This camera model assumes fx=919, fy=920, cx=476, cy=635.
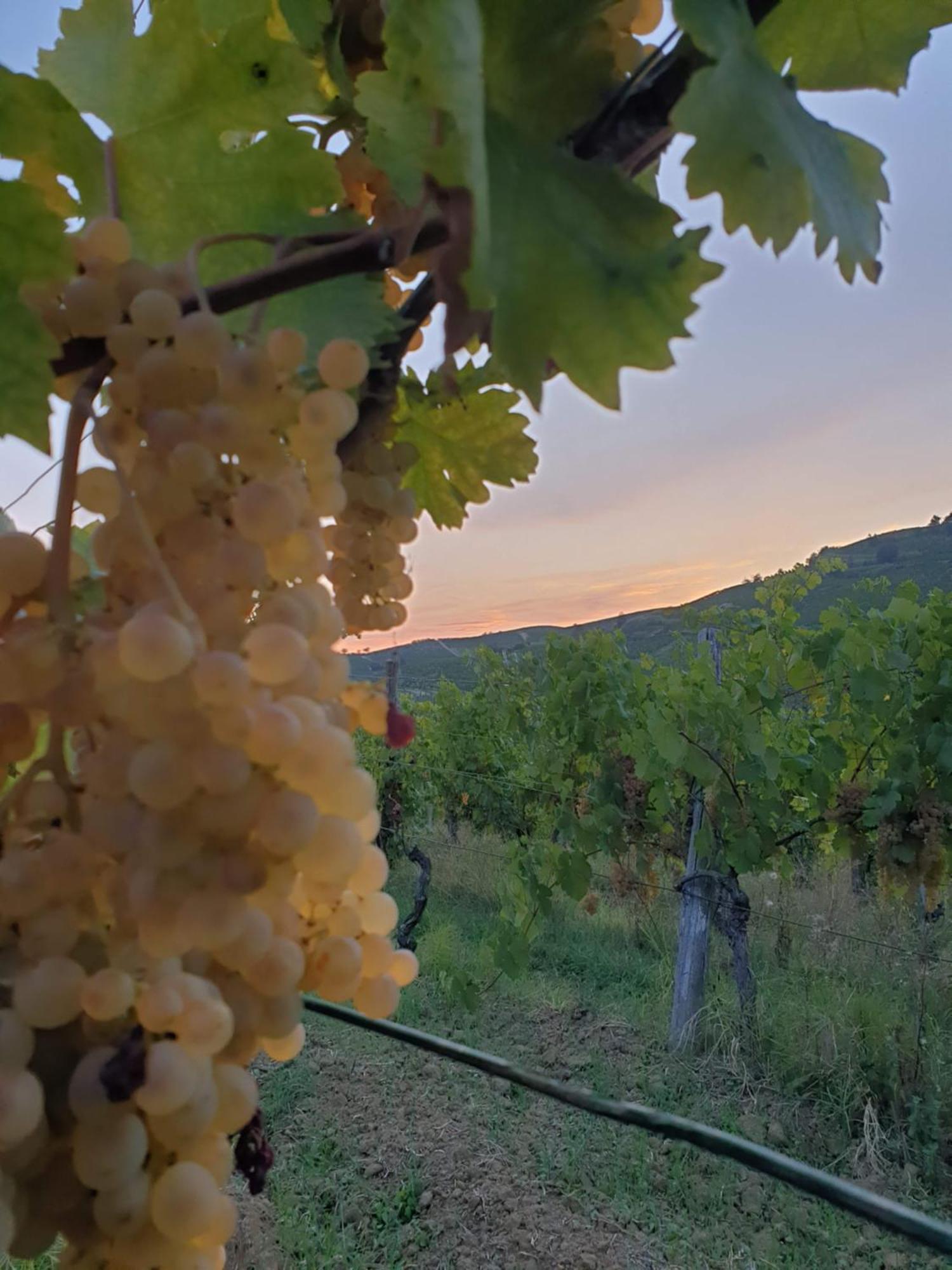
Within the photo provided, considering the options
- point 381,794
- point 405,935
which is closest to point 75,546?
point 405,935

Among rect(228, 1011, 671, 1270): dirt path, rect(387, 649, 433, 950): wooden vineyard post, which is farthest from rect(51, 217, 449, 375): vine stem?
rect(387, 649, 433, 950): wooden vineyard post

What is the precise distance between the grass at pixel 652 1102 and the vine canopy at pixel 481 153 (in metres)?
3.52

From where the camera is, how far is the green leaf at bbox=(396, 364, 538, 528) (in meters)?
0.72

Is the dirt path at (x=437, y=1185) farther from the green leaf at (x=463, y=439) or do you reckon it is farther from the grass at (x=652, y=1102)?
the green leaf at (x=463, y=439)

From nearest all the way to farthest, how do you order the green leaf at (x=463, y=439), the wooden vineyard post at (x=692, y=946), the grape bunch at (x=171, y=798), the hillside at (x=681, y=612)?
the grape bunch at (x=171, y=798), the green leaf at (x=463, y=439), the wooden vineyard post at (x=692, y=946), the hillside at (x=681, y=612)

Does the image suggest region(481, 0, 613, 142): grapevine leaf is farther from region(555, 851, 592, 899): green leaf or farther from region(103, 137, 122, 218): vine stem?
region(555, 851, 592, 899): green leaf

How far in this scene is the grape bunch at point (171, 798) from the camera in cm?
32

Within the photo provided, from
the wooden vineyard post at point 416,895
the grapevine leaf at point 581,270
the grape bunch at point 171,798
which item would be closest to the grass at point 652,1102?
the wooden vineyard post at point 416,895

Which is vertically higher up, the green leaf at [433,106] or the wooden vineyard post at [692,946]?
the green leaf at [433,106]

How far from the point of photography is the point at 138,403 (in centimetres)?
41

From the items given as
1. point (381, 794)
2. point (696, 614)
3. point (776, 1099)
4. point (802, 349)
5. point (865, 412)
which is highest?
point (865, 412)

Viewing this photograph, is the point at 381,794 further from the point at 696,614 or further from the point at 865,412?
the point at 865,412

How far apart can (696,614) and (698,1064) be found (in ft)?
8.17

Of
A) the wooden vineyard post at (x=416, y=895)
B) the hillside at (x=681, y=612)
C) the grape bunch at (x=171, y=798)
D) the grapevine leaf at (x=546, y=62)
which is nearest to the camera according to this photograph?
the grape bunch at (x=171, y=798)
